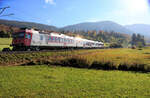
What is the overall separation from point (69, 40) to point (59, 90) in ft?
99.5

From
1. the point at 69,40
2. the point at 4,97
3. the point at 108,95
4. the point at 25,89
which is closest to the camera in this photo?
the point at 4,97

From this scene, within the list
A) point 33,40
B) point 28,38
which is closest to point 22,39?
point 28,38

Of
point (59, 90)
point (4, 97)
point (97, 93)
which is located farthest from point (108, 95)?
point (4, 97)

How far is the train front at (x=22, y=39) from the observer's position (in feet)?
70.1

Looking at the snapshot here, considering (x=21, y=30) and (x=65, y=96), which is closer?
(x=65, y=96)

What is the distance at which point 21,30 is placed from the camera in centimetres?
2219

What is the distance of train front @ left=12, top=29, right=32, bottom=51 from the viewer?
70.1 ft

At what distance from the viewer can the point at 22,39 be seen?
840 inches

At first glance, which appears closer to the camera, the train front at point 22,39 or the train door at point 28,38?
the train front at point 22,39

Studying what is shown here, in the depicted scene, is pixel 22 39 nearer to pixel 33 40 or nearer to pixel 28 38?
pixel 28 38

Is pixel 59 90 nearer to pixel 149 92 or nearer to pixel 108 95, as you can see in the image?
pixel 108 95

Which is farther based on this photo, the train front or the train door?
the train door

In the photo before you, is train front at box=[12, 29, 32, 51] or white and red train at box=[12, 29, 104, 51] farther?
white and red train at box=[12, 29, 104, 51]

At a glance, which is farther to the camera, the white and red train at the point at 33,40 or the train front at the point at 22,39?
the white and red train at the point at 33,40
